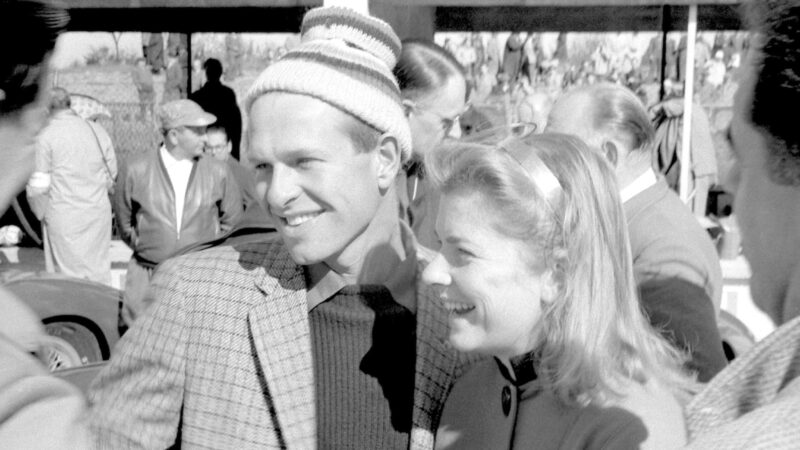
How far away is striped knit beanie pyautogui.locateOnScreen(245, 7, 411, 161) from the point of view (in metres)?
1.86

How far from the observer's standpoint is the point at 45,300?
5852mm

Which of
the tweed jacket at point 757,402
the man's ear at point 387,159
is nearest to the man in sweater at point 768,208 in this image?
the tweed jacket at point 757,402

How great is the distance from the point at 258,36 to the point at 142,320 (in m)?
8.37

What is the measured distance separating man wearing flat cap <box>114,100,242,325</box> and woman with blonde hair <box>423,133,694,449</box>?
439cm

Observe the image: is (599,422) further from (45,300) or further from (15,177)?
(45,300)

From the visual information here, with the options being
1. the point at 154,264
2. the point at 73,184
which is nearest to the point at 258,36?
the point at 73,184

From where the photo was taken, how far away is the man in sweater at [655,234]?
256 cm

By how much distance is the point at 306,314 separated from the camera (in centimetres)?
190

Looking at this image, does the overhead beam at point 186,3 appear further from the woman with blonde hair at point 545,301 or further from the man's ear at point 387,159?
the woman with blonde hair at point 545,301

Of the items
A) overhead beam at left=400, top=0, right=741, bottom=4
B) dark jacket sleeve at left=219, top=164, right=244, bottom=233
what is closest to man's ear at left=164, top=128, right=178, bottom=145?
dark jacket sleeve at left=219, top=164, right=244, bottom=233

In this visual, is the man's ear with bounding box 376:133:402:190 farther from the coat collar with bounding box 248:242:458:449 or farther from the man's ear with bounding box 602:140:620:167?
the man's ear with bounding box 602:140:620:167

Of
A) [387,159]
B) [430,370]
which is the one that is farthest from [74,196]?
[430,370]

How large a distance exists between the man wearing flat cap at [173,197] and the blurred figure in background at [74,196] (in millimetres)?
1518

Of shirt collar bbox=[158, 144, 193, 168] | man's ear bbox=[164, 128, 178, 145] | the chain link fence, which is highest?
man's ear bbox=[164, 128, 178, 145]
